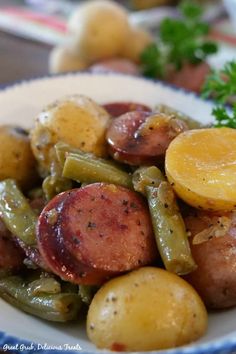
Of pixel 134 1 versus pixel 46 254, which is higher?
pixel 46 254

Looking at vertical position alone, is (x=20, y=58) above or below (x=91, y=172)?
below

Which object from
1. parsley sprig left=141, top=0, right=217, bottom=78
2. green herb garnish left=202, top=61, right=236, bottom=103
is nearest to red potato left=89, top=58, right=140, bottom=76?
parsley sprig left=141, top=0, right=217, bottom=78

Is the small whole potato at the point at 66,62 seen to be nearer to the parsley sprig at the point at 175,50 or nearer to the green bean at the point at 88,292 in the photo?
the parsley sprig at the point at 175,50

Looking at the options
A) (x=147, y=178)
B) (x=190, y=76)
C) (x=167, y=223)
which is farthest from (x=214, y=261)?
(x=190, y=76)

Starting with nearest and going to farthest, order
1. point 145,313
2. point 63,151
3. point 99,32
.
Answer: point 145,313 → point 63,151 → point 99,32

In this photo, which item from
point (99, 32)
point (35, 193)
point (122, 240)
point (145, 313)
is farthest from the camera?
point (99, 32)

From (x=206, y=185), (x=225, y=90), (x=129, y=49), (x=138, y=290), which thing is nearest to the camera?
(x=138, y=290)

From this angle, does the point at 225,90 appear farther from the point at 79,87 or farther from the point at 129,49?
the point at 129,49

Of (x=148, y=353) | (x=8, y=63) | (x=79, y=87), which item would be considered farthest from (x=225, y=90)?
(x=8, y=63)

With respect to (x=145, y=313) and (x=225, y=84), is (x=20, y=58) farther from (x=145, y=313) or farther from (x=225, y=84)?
(x=145, y=313)
